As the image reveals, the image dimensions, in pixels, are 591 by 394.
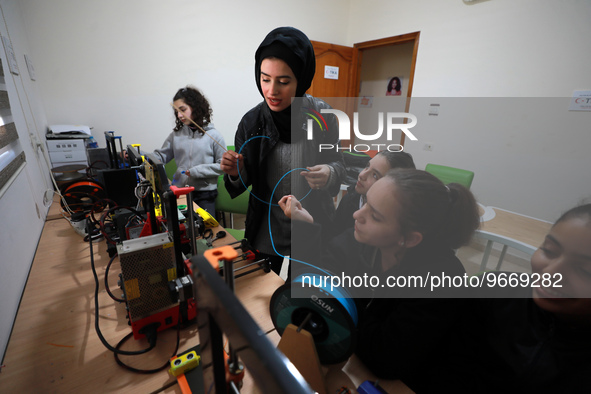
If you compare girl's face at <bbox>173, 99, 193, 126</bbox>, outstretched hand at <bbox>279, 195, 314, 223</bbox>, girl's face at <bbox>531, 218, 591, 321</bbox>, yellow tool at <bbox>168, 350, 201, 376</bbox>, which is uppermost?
girl's face at <bbox>173, 99, 193, 126</bbox>

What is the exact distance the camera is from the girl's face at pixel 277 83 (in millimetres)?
956

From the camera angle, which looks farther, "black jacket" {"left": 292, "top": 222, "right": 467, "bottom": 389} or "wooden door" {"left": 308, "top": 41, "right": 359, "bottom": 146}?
"wooden door" {"left": 308, "top": 41, "right": 359, "bottom": 146}

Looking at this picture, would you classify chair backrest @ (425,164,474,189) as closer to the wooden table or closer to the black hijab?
the wooden table

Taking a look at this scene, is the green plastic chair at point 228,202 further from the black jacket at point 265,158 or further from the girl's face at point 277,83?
the girl's face at point 277,83

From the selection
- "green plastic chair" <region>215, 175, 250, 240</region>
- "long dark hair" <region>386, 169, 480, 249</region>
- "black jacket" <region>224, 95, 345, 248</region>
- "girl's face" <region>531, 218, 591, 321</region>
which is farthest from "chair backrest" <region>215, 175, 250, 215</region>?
"girl's face" <region>531, 218, 591, 321</region>

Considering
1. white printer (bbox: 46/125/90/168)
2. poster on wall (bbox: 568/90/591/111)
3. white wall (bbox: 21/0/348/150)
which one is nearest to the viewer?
poster on wall (bbox: 568/90/591/111)

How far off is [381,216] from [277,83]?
65 cm

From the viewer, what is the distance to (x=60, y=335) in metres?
0.72

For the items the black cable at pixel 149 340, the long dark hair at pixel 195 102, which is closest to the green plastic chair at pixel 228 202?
the long dark hair at pixel 195 102

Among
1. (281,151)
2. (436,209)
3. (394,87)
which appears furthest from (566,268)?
(394,87)

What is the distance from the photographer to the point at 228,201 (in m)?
2.00

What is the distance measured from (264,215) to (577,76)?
2283 millimetres

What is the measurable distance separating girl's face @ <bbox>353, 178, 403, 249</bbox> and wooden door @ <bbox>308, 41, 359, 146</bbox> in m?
3.02

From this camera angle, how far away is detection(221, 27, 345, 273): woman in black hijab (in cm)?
93
